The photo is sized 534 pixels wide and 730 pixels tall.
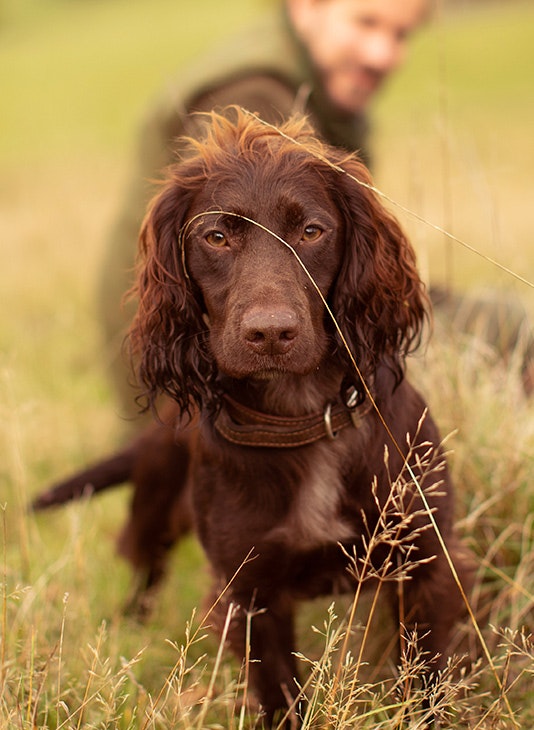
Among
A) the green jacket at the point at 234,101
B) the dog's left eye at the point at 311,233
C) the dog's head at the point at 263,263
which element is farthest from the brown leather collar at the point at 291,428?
the green jacket at the point at 234,101

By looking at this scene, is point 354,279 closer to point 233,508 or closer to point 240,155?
point 240,155

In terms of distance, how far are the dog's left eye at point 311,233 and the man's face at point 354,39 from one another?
2056mm

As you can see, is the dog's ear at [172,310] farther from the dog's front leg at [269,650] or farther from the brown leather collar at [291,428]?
the dog's front leg at [269,650]

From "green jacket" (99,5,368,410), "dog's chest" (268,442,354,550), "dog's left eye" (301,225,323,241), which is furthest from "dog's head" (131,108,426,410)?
"green jacket" (99,5,368,410)

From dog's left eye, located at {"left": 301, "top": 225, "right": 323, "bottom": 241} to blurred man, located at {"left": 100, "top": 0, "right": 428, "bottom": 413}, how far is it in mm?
1595

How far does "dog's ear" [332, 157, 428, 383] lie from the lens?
233cm

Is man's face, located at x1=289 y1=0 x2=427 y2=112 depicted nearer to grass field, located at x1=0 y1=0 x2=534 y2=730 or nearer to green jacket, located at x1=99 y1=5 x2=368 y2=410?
green jacket, located at x1=99 y1=5 x2=368 y2=410

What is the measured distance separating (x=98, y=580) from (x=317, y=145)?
192 centimetres

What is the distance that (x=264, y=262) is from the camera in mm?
2127

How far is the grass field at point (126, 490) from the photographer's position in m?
2.19

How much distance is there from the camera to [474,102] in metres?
19.2

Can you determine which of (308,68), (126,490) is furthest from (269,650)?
(308,68)

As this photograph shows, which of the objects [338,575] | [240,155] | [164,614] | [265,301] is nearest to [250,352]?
[265,301]

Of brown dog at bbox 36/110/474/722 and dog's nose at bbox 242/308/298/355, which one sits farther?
brown dog at bbox 36/110/474/722
